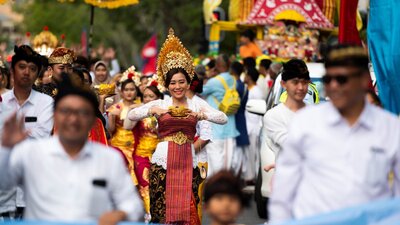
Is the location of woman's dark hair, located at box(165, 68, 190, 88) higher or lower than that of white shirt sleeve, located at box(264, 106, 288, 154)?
higher

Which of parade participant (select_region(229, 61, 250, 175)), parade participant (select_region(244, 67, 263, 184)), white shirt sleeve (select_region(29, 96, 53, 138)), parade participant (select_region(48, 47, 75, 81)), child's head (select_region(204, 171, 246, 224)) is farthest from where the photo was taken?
parade participant (select_region(244, 67, 263, 184))

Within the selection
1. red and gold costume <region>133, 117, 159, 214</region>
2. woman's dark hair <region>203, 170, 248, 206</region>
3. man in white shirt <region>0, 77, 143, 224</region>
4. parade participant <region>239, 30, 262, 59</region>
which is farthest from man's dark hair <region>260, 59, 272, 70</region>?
man in white shirt <region>0, 77, 143, 224</region>

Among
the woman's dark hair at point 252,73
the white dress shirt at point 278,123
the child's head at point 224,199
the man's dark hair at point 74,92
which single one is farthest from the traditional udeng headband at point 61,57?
the woman's dark hair at point 252,73

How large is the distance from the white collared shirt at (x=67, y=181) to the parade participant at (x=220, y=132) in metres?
12.9

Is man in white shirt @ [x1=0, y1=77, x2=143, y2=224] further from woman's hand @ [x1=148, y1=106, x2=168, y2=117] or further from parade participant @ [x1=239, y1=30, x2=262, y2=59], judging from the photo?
parade participant @ [x1=239, y1=30, x2=262, y2=59]

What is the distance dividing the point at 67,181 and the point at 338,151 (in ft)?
4.90

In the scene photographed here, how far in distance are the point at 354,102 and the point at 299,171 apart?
0.49 m

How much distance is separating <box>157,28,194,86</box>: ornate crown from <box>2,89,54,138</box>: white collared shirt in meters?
2.77

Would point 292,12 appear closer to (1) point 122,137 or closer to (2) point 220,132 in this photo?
(2) point 220,132

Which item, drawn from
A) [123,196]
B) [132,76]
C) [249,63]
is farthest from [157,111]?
[249,63]

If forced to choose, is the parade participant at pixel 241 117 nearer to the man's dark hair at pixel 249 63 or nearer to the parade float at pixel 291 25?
the man's dark hair at pixel 249 63

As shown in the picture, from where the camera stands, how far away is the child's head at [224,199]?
755 cm

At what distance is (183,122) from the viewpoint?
12.8 meters

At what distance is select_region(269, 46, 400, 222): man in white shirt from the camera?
290 inches
